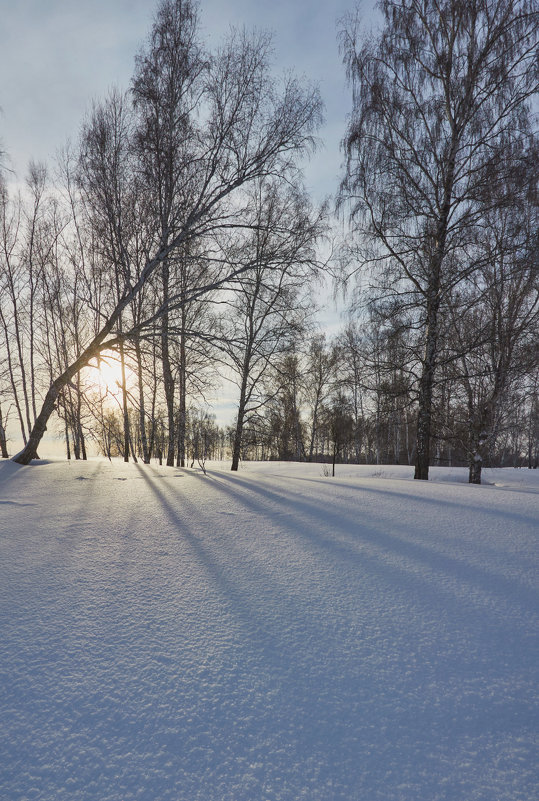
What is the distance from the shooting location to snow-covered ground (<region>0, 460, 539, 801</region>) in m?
0.99

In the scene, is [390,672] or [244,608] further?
[244,608]

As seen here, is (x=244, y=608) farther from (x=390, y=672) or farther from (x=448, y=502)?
(x=448, y=502)

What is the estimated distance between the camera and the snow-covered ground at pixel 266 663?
988 mm

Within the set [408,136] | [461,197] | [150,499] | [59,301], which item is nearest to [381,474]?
[461,197]

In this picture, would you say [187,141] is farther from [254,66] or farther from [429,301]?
[429,301]

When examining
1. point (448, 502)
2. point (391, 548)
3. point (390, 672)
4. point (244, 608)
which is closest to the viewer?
point (390, 672)

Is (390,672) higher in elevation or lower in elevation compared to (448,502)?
lower

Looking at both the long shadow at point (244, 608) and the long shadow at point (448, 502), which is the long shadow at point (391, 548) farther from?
the long shadow at point (448, 502)

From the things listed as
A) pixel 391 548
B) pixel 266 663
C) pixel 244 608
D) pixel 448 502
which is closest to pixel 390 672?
pixel 266 663

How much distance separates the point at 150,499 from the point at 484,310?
947cm

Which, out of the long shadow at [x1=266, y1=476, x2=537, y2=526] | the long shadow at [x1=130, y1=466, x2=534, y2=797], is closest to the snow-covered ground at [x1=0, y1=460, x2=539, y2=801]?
the long shadow at [x1=130, y1=466, x2=534, y2=797]

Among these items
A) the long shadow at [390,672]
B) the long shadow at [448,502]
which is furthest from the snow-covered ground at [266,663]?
the long shadow at [448,502]

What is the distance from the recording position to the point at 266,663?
141cm

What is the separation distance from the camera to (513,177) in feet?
22.2
